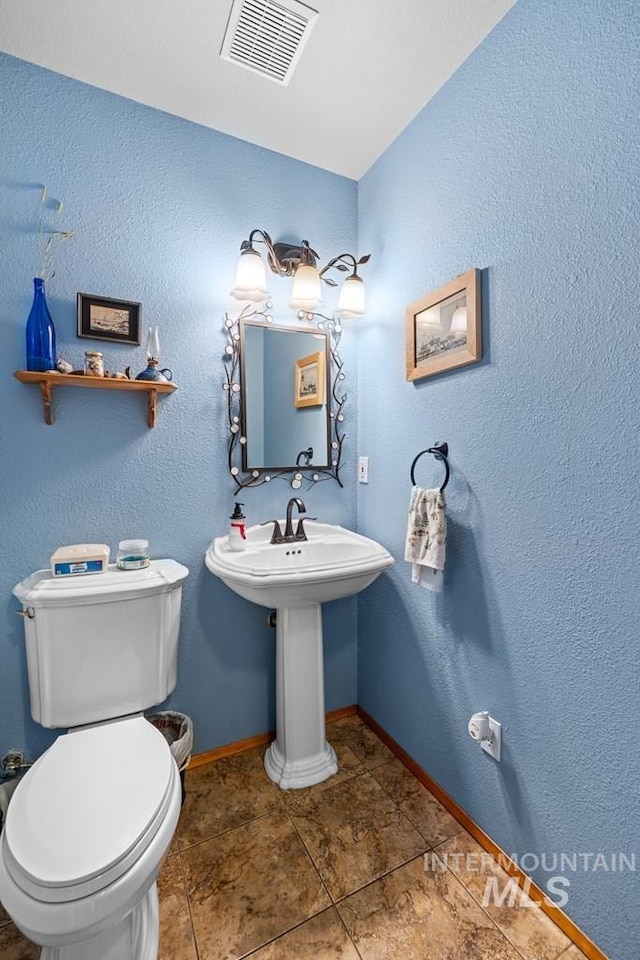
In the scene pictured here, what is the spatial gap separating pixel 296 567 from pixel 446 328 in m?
0.94

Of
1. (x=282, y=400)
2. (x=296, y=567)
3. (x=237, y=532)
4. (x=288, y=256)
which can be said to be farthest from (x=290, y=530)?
(x=288, y=256)

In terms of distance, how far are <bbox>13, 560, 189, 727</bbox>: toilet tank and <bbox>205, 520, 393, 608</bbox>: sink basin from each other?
22 cm

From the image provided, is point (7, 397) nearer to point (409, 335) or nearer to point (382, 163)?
point (409, 335)

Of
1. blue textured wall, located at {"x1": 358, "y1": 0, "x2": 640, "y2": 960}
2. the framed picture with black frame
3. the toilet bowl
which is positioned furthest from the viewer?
the framed picture with black frame

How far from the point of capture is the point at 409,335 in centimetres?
151

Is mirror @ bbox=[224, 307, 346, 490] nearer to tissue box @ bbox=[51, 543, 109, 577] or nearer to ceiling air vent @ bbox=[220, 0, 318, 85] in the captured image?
tissue box @ bbox=[51, 543, 109, 577]

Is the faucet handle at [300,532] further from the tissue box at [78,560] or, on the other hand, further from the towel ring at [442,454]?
the tissue box at [78,560]

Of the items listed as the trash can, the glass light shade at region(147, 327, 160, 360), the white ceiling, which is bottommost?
the trash can

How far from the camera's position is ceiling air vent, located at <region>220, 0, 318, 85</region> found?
3.76 ft

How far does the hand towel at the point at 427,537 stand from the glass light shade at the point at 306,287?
859mm

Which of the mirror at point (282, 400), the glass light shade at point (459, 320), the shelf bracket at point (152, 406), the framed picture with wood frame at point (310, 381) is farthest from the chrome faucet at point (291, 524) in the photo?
the glass light shade at point (459, 320)

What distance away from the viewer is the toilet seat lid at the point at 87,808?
2.48ft

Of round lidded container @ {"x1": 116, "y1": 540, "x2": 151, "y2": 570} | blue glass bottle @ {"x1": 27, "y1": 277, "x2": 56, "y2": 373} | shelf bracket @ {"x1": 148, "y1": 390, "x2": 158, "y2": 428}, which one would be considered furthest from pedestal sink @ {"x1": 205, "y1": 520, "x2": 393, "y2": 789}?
blue glass bottle @ {"x1": 27, "y1": 277, "x2": 56, "y2": 373}

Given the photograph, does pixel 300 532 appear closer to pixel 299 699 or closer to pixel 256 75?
pixel 299 699
